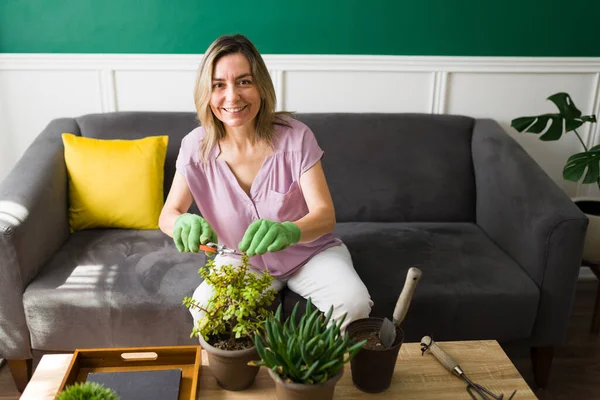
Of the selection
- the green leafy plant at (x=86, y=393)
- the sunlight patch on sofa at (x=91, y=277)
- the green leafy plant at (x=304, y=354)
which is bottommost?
the sunlight patch on sofa at (x=91, y=277)

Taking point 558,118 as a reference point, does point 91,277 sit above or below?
below

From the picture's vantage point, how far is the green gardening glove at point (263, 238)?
1390 mm

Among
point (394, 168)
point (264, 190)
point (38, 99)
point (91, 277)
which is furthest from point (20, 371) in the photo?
point (394, 168)

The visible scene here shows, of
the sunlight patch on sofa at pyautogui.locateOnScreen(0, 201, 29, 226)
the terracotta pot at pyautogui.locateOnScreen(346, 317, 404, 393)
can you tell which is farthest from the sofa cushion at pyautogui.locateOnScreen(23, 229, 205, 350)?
the terracotta pot at pyautogui.locateOnScreen(346, 317, 404, 393)

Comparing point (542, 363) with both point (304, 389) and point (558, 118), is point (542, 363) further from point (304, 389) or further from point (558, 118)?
point (304, 389)

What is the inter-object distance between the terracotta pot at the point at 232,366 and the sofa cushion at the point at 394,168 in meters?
1.17

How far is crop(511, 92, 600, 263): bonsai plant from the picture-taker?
7.04 ft

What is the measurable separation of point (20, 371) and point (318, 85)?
162 cm

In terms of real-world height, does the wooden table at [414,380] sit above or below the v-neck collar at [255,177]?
below

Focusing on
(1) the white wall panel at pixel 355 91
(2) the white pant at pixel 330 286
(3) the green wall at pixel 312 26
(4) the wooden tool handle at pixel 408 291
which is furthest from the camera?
(1) the white wall panel at pixel 355 91

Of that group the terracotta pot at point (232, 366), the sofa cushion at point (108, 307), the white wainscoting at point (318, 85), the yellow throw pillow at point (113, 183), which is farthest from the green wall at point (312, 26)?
the terracotta pot at point (232, 366)

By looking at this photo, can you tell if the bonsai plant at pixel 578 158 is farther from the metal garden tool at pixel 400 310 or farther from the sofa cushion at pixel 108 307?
the sofa cushion at pixel 108 307

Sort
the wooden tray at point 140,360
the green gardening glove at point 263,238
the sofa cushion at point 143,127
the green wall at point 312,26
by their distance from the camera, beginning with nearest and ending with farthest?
1. the wooden tray at point 140,360
2. the green gardening glove at point 263,238
3. the sofa cushion at point 143,127
4. the green wall at point 312,26

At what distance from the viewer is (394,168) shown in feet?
Answer: 7.66
